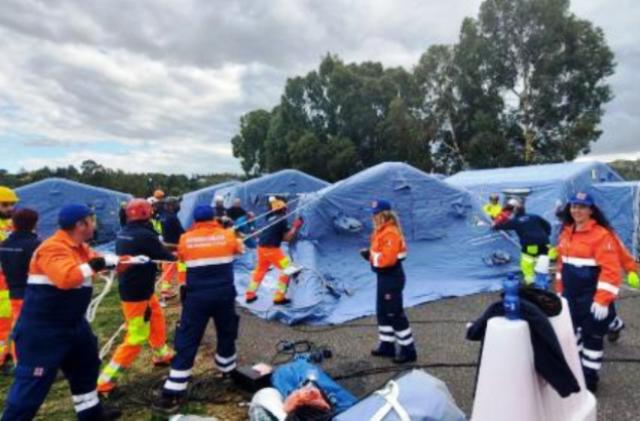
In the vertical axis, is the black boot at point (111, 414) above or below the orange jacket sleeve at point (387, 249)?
below

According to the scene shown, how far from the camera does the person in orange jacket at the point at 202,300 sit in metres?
4.17

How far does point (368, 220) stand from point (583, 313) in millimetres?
5925

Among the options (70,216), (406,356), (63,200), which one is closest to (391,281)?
(406,356)

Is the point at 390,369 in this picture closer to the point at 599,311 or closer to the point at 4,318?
the point at 599,311

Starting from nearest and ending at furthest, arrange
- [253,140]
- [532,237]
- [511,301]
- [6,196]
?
1. [511,301]
2. [6,196]
3. [532,237]
4. [253,140]

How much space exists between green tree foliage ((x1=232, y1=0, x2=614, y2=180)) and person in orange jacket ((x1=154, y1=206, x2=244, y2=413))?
2364 centimetres

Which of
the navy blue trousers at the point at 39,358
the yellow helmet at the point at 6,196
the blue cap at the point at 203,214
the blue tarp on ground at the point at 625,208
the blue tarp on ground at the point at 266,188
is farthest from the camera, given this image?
the blue tarp on ground at the point at 266,188

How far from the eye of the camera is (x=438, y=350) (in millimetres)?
5566

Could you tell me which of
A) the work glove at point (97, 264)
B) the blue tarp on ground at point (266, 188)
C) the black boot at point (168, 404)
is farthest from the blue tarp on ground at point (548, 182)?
the work glove at point (97, 264)

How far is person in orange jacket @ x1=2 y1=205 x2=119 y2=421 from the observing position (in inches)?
129

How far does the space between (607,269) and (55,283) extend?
433 cm

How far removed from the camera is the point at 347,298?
802 centimetres

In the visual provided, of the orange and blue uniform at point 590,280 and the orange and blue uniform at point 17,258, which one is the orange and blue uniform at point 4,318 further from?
the orange and blue uniform at point 590,280

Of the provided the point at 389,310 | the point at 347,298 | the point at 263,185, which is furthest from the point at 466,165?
the point at 389,310
